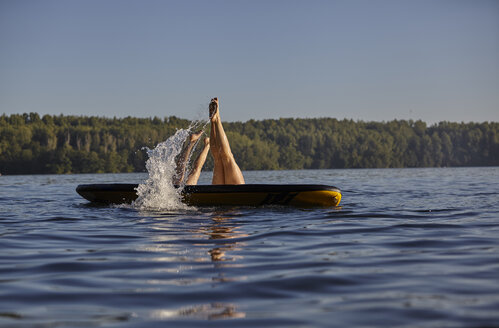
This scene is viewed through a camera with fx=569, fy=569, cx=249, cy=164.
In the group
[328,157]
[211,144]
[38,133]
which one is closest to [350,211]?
[211,144]

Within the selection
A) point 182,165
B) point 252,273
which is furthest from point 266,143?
point 252,273

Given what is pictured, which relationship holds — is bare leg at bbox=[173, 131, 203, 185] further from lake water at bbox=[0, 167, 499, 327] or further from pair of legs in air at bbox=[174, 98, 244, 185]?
lake water at bbox=[0, 167, 499, 327]

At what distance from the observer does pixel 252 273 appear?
439 cm

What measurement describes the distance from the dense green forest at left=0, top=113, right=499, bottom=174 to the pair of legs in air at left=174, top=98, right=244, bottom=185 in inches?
3851

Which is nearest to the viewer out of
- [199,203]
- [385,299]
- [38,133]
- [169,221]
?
[385,299]

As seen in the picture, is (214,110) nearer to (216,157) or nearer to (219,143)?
(219,143)

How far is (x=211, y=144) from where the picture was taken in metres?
9.42

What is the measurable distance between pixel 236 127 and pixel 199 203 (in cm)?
14308

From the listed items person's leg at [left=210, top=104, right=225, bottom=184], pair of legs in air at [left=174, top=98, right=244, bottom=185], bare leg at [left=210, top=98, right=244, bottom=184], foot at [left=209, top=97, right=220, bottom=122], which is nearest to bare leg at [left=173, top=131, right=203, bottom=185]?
pair of legs in air at [left=174, top=98, right=244, bottom=185]

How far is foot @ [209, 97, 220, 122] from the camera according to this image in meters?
9.33

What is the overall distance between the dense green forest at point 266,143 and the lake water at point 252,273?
10129 centimetres

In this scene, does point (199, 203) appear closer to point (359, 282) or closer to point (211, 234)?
point (211, 234)

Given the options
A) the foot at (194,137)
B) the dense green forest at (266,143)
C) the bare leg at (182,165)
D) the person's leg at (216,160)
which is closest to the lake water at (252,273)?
the person's leg at (216,160)

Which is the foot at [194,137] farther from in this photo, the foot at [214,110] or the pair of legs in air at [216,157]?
the foot at [214,110]
